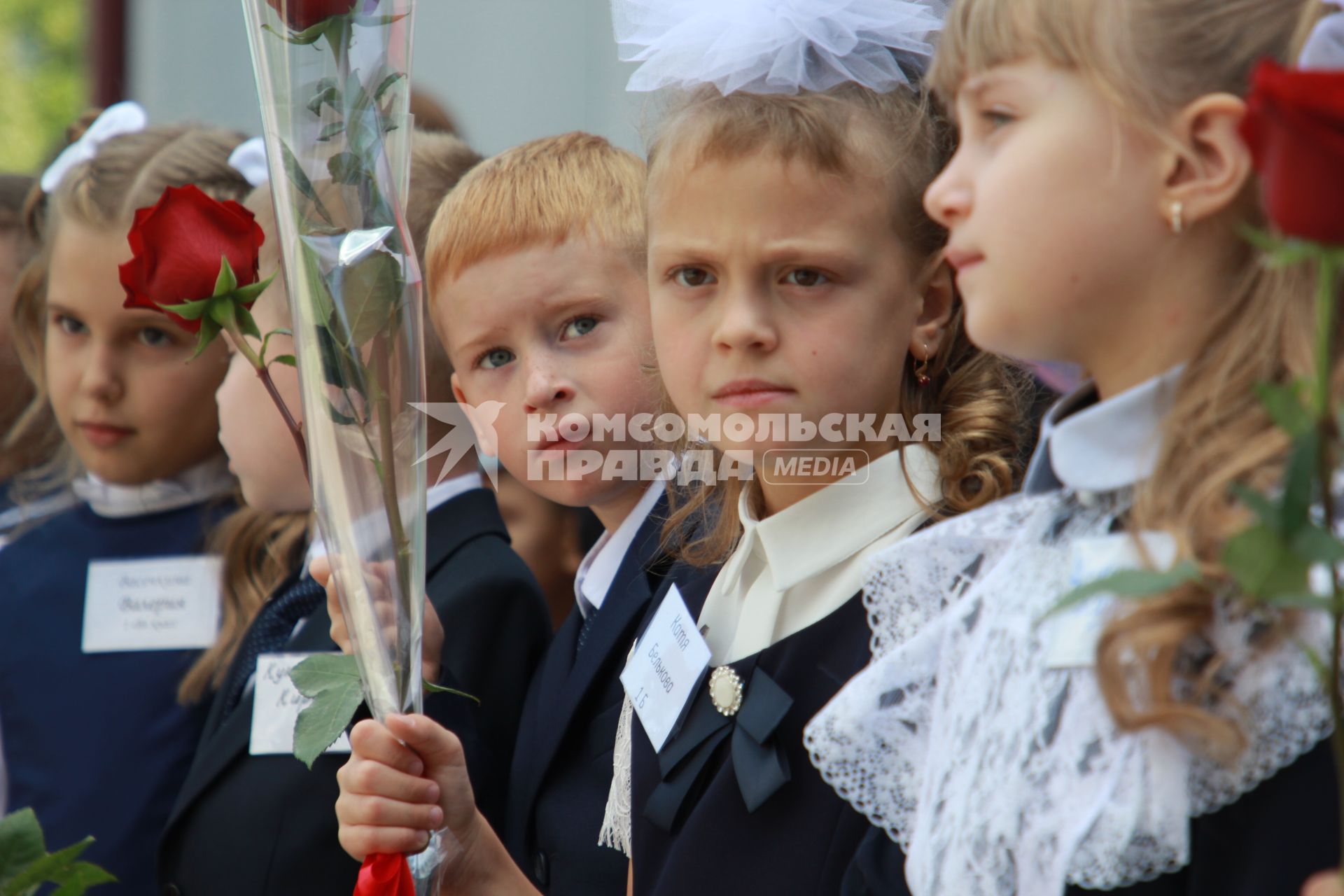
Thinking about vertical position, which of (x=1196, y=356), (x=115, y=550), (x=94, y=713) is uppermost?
(x=1196, y=356)

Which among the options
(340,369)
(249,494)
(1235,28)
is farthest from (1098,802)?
(249,494)

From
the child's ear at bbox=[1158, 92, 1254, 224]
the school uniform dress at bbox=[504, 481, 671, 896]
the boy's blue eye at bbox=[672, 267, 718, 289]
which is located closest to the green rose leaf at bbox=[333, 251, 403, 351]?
the boy's blue eye at bbox=[672, 267, 718, 289]

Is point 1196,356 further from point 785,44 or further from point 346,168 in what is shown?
point 346,168

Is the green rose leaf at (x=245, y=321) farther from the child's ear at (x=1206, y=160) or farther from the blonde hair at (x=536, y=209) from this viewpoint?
the child's ear at (x=1206, y=160)

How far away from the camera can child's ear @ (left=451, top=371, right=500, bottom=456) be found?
5.67 feet

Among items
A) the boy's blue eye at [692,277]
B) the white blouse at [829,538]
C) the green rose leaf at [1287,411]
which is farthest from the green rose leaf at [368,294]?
the green rose leaf at [1287,411]

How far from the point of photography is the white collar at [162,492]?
7.43 feet

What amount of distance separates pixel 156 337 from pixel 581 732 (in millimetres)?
1091

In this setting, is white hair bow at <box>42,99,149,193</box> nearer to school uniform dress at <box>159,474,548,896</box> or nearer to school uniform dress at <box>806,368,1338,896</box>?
school uniform dress at <box>159,474,548,896</box>

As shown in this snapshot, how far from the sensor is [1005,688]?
35.5 inches

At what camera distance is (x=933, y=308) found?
1.31 meters

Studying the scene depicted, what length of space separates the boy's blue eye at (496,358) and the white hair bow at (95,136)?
1.07m

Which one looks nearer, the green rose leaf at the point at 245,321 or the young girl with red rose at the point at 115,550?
the green rose leaf at the point at 245,321

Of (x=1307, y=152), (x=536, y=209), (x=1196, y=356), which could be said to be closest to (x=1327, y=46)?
(x=1196, y=356)
